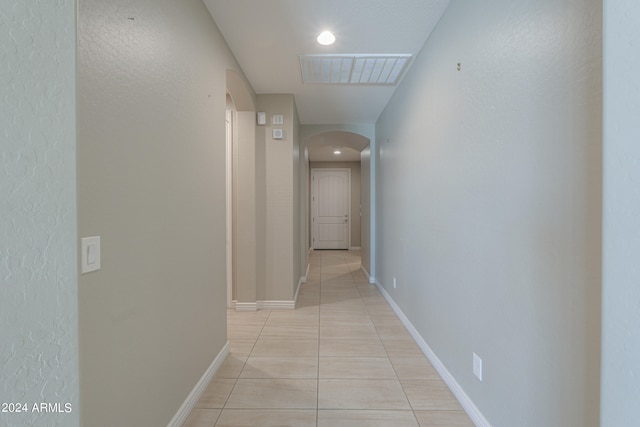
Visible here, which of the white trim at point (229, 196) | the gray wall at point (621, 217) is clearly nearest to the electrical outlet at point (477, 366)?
the gray wall at point (621, 217)

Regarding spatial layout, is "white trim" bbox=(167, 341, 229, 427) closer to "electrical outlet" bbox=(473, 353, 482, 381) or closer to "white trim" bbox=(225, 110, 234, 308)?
"white trim" bbox=(225, 110, 234, 308)

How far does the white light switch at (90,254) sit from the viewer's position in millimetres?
887

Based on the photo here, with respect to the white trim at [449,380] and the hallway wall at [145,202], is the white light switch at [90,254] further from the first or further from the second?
the white trim at [449,380]

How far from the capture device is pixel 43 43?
2.02ft

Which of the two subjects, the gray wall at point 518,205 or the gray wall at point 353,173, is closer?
the gray wall at point 518,205

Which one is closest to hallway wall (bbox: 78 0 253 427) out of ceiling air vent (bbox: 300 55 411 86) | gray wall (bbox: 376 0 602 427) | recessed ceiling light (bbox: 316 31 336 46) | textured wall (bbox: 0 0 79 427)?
textured wall (bbox: 0 0 79 427)

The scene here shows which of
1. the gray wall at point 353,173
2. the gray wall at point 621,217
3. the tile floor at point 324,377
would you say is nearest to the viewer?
the gray wall at point 621,217

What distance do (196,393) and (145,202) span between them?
1227 millimetres

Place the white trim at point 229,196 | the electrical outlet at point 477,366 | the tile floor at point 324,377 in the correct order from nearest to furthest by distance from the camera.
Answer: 1. the electrical outlet at point 477,366
2. the tile floor at point 324,377
3. the white trim at point 229,196

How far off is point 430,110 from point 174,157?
182cm

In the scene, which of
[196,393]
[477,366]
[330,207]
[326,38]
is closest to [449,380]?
[477,366]

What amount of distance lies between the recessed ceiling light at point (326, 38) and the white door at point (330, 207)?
5998 mm

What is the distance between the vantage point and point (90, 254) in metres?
0.92

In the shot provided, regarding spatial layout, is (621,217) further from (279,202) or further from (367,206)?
(367,206)
